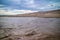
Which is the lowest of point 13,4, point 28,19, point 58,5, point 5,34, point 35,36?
point 35,36

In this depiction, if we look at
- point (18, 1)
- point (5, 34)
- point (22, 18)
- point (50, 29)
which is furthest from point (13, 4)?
point (50, 29)

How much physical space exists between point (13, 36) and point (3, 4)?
0.69m

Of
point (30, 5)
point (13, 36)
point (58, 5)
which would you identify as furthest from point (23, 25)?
point (58, 5)

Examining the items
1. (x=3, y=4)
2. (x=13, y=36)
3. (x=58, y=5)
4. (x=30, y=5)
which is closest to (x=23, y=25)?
(x=13, y=36)

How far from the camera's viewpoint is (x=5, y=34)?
80.7 inches

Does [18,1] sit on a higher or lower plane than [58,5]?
higher

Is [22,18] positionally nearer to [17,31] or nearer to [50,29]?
[17,31]

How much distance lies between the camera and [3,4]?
7.04 feet

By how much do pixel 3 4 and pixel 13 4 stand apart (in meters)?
0.20

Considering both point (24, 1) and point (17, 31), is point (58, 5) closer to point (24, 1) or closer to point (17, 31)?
point (24, 1)

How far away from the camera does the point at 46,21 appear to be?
7.04 ft

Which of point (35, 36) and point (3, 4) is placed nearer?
point (35, 36)

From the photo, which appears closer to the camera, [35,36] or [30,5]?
[35,36]

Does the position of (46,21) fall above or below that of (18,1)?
below
